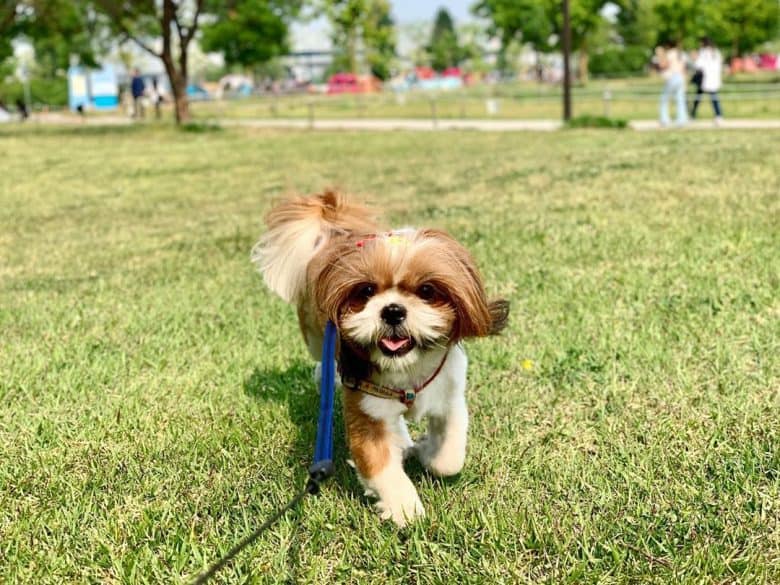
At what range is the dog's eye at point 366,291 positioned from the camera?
8.20 ft

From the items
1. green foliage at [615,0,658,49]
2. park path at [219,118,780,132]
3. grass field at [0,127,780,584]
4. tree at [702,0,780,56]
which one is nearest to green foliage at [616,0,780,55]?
tree at [702,0,780,56]

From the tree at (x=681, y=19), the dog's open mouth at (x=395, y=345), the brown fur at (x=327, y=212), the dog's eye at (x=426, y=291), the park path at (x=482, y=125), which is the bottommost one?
the dog's open mouth at (x=395, y=345)

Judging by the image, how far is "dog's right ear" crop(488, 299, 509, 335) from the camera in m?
2.71

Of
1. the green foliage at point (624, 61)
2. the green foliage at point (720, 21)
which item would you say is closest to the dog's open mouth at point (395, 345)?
the green foliage at point (720, 21)

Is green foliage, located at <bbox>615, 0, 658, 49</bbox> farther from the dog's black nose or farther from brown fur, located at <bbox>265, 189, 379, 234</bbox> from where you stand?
the dog's black nose

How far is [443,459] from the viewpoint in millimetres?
2922

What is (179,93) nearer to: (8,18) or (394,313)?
(8,18)

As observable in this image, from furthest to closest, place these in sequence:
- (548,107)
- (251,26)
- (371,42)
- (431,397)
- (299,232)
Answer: (371,42) < (548,107) < (251,26) < (299,232) < (431,397)

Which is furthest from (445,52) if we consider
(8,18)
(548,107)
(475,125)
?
(8,18)

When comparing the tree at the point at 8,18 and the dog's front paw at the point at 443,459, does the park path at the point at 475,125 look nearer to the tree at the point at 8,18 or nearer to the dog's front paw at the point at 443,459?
the tree at the point at 8,18

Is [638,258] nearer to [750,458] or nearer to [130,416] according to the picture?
[750,458]

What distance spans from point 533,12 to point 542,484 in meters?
59.2

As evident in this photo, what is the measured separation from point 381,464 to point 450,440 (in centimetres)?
32

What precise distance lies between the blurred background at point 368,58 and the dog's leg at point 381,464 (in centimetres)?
1859
